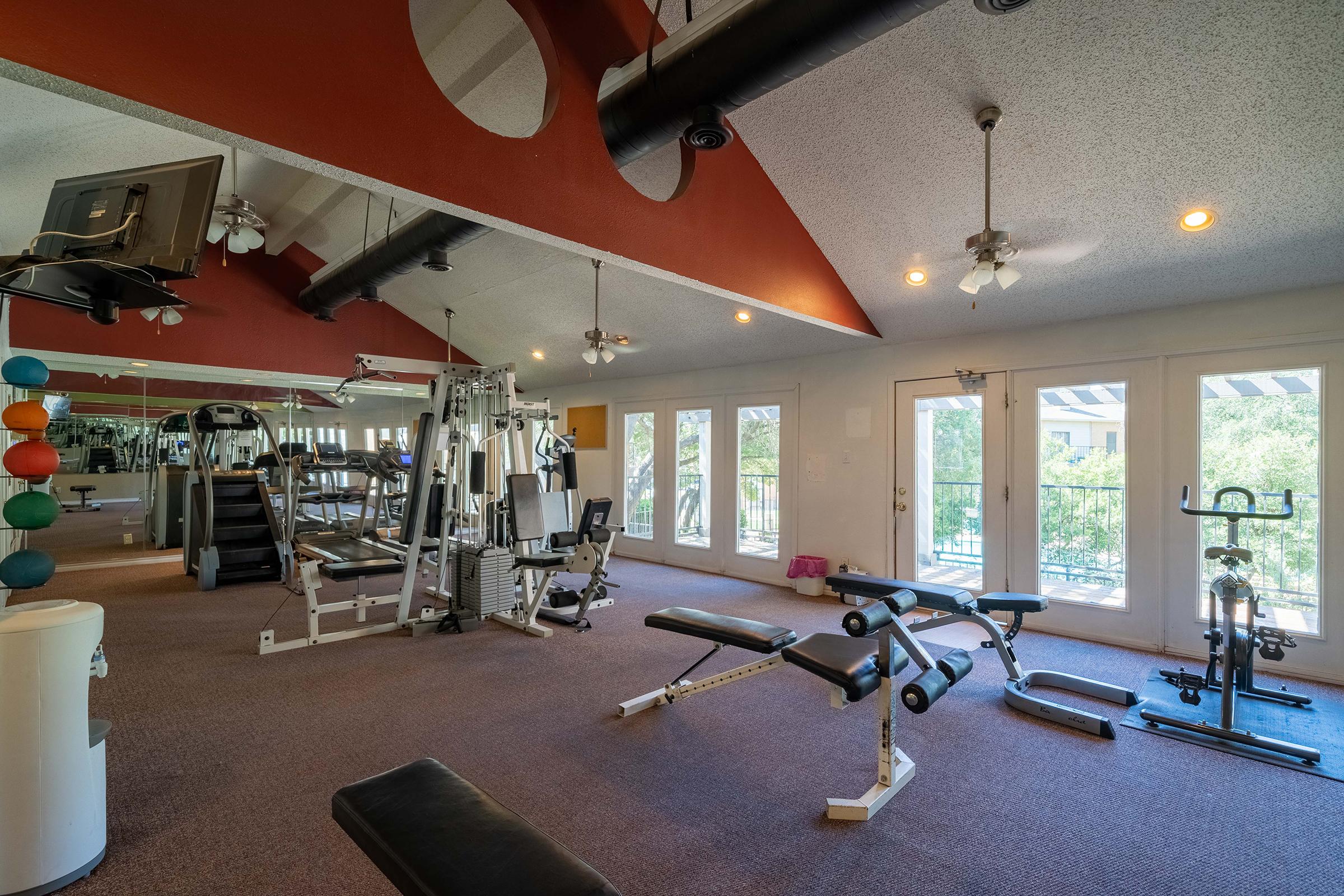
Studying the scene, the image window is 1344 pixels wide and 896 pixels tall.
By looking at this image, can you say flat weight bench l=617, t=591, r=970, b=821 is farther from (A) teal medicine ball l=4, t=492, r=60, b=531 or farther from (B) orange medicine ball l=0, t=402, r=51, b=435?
(B) orange medicine ball l=0, t=402, r=51, b=435

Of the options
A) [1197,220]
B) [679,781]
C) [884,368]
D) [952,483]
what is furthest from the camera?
[884,368]

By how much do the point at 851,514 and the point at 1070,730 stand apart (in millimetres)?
2685

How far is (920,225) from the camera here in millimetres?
3504

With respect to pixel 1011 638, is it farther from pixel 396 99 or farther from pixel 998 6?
pixel 396 99

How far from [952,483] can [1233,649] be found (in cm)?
229

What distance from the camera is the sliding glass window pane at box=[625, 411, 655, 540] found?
7238 millimetres

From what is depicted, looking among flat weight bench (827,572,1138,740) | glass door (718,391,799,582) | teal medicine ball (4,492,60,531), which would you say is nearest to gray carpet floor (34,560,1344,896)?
flat weight bench (827,572,1138,740)

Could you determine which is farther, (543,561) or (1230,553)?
(543,561)

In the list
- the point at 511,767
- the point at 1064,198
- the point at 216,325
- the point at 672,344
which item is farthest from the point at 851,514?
the point at 216,325

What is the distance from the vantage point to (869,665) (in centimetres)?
218

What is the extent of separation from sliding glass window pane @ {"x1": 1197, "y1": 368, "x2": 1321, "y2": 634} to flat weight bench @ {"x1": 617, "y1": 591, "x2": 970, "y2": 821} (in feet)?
8.15

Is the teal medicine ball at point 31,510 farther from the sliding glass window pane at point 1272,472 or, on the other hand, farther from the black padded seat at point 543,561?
the sliding glass window pane at point 1272,472

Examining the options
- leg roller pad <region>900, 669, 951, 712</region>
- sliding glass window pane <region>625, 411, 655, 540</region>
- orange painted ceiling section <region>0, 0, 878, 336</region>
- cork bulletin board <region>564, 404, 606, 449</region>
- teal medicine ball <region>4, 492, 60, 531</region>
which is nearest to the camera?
orange painted ceiling section <region>0, 0, 878, 336</region>

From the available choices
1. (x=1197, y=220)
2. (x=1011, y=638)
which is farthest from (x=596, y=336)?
(x=1197, y=220)
